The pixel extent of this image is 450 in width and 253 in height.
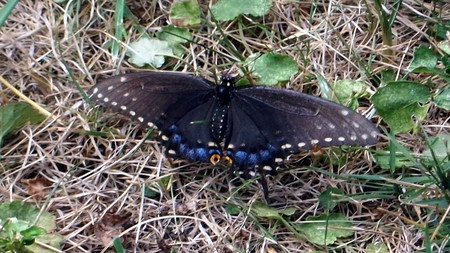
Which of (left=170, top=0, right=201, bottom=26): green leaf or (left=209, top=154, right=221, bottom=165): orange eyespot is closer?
(left=209, top=154, right=221, bottom=165): orange eyespot

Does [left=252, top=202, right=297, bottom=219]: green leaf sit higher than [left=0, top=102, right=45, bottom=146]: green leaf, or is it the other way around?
[left=0, top=102, right=45, bottom=146]: green leaf

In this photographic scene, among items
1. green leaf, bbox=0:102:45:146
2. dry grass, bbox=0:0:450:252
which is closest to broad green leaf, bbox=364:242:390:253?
dry grass, bbox=0:0:450:252

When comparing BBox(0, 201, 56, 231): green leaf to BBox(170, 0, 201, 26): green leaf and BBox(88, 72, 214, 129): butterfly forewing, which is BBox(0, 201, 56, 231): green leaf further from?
BBox(170, 0, 201, 26): green leaf

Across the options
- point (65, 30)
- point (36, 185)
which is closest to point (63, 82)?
point (65, 30)

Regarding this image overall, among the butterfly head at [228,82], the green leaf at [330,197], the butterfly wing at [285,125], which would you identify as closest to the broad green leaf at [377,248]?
the green leaf at [330,197]

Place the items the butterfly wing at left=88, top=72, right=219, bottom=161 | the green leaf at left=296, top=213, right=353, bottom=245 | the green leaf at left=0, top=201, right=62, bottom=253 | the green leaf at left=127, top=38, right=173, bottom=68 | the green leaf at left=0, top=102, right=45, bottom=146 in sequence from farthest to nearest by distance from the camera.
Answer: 1. the green leaf at left=127, top=38, right=173, bottom=68
2. the green leaf at left=0, top=102, right=45, bottom=146
3. the butterfly wing at left=88, top=72, right=219, bottom=161
4. the green leaf at left=296, top=213, right=353, bottom=245
5. the green leaf at left=0, top=201, right=62, bottom=253

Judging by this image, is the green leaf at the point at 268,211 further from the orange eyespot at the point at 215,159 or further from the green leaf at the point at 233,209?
the orange eyespot at the point at 215,159

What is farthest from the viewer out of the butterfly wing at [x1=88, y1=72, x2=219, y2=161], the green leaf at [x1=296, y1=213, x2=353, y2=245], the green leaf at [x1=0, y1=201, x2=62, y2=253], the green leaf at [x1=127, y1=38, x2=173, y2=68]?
the green leaf at [x1=127, y1=38, x2=173, y2=68]

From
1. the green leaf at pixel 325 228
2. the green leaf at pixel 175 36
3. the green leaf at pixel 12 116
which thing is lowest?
the green leaf at pixel 325 228
